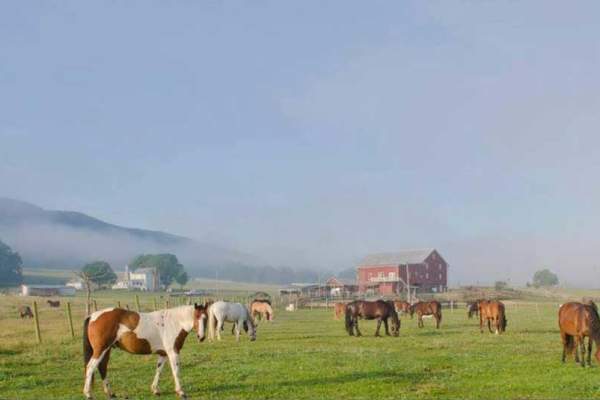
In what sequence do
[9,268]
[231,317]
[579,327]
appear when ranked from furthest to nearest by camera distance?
1. [9,268]
2. [231,317]
3. [579,327]

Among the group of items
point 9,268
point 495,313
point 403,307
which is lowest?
point 403,307

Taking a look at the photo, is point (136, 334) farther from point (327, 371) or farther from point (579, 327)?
point (579, 327)

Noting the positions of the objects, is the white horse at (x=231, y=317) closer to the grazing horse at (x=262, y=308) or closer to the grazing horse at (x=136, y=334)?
the grazing horse at (x=262, y=308)

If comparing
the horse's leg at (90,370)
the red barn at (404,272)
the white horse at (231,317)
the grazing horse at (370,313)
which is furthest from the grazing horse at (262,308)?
the red barn at (404,272)

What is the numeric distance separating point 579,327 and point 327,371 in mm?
7778

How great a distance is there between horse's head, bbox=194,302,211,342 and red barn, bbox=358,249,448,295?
96.1 meters

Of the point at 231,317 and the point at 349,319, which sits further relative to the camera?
the point at 349,319

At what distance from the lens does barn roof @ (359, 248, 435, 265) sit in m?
113

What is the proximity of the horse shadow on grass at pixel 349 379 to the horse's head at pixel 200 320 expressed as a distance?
1.69 meters

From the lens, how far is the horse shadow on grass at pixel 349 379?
16.3 m

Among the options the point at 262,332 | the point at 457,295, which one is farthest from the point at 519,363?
the point at 457,295

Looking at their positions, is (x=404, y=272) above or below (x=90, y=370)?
below

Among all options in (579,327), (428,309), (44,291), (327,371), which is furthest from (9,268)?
(579,327)

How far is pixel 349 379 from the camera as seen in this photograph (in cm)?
1723
